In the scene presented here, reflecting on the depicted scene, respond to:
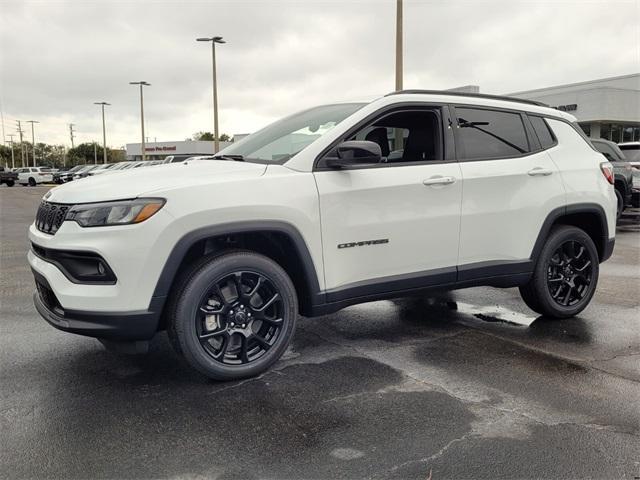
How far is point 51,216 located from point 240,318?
1.31 m

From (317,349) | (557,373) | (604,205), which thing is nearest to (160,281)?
(317,349)

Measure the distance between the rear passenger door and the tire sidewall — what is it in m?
0.20

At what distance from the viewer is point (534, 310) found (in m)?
5.13

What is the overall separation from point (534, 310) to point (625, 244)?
6.03 metres

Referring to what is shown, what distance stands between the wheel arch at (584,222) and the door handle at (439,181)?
1.10 metres

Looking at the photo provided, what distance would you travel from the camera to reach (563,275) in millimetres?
5059

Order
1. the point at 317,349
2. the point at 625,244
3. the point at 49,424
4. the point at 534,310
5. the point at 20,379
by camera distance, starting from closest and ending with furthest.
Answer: the point at 49,424 < the point at 20,379 < the point at 317,349 < the point at 534,310 < the point at 625,244

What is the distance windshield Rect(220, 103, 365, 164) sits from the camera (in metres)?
3.98

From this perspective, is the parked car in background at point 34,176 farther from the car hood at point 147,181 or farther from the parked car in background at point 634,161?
the car hood at point 147,181

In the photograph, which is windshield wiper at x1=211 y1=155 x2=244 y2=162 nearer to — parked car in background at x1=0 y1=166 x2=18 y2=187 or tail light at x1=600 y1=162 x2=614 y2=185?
tail light at x1=600 y1=162 x2=614 y2=185

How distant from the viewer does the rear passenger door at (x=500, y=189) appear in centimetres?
434

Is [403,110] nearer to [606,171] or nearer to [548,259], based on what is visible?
[548,259]

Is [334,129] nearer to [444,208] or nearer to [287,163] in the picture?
[287,163]

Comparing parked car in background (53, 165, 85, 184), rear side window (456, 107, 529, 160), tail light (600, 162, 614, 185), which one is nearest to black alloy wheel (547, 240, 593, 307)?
tail light (600, 162, 614, 185)
